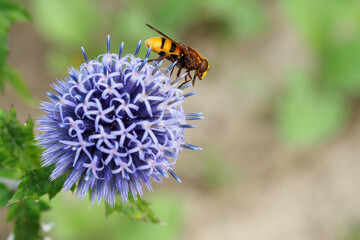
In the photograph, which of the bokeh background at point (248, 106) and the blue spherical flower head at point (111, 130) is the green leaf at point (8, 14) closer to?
the blue spherical flower head at point (111, 130)

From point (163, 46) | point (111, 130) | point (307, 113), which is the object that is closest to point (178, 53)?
point (163, 46)

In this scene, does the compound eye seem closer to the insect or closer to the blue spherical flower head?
the insect

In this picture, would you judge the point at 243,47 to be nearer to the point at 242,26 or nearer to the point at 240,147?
the point at 242,26

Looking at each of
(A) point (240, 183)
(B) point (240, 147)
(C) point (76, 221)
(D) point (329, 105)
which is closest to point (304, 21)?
(D) point (329, 105)

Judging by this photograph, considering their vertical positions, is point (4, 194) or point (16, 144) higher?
point (16, 144)

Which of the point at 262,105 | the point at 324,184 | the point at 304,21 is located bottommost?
the point at 324,184

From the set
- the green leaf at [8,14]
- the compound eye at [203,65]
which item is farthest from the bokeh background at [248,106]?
the compound eye at [203,65]

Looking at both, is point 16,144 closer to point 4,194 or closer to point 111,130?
point 4,194
